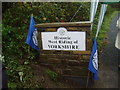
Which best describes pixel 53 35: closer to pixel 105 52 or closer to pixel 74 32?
pixel 74 32

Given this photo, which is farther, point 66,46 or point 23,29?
point 23,29

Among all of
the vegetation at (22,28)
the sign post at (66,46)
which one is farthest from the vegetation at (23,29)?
the sign post at (66,46)

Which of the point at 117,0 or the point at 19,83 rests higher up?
the point at 117,0

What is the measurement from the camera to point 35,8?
8164 millimetres

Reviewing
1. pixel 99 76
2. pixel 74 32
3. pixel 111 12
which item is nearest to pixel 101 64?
pixel 99 76

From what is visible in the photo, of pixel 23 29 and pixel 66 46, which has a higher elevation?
pixel 23 29

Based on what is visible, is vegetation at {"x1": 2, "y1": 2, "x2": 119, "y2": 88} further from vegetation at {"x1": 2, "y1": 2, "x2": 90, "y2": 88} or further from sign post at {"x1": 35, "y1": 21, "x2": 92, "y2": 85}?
sign post at {"x1": 35, "y1": 21, "x2": 92, "y2": 85}

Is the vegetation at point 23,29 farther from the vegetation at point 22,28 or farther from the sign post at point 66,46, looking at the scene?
the sign post at point 66,46

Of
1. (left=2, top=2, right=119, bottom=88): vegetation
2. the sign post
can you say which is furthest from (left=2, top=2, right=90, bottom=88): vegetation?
the sign post

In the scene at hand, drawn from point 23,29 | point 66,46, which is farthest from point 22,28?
point 66,46

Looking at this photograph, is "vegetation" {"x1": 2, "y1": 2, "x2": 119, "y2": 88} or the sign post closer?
the sign post

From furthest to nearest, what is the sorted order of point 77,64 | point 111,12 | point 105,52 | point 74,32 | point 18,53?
point 111,12, point 105,52, point 18,53, point 77,64, point 74,32

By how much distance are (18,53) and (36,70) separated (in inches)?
38.9

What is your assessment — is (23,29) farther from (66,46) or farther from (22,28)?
(66,46)
